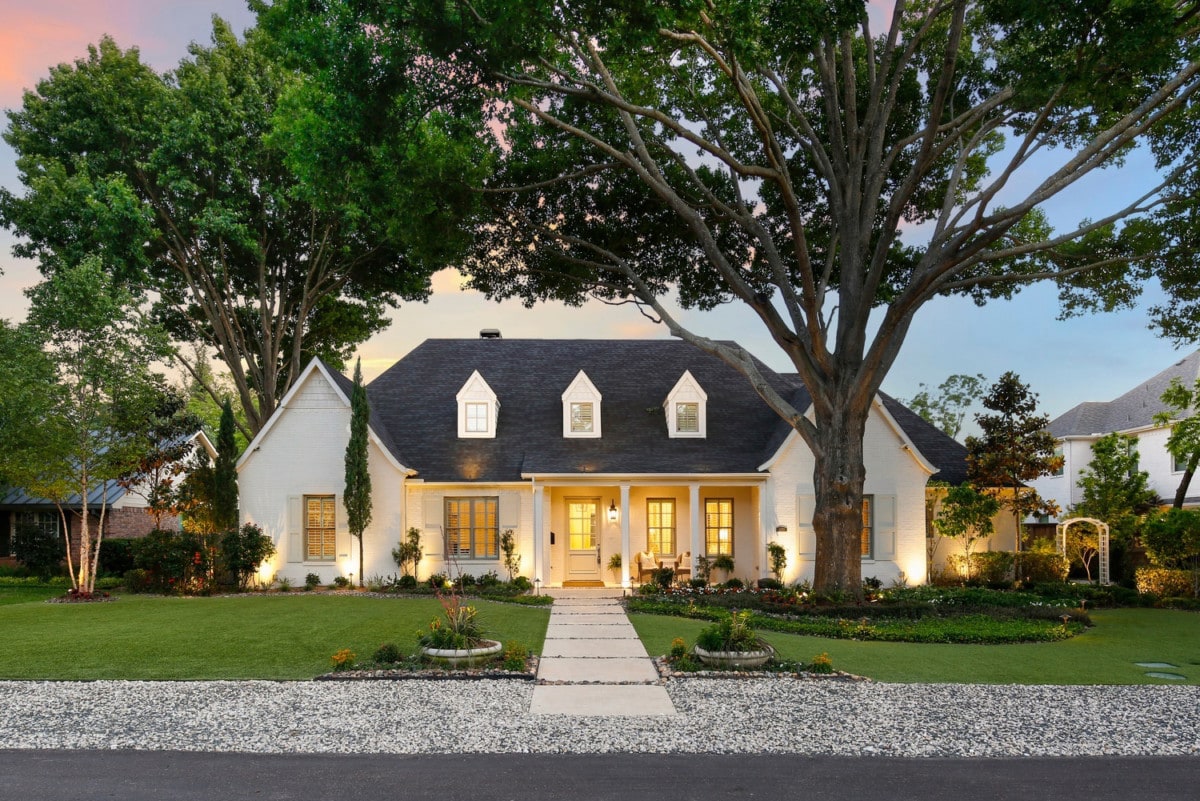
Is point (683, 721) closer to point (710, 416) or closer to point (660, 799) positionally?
point (660, 799)

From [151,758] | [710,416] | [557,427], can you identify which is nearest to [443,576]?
[557,427]

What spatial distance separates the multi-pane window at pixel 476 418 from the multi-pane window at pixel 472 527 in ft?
6.91

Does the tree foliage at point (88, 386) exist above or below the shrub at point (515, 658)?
above

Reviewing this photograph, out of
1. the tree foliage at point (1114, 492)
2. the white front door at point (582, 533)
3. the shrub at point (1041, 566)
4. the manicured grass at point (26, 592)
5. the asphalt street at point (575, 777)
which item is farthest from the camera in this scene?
the white front door at point (582, 533)

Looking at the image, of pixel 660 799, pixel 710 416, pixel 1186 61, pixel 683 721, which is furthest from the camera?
pixel 710 416

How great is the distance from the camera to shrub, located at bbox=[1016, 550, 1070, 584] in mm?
20953

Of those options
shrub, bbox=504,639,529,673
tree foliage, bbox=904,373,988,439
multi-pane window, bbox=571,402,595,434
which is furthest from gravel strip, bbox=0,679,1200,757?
tree foliage, bbox=904,373,988,439

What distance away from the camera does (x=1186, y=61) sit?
13867 mm

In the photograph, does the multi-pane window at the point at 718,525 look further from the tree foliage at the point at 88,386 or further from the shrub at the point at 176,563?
the tree foliage at the point at 88,386

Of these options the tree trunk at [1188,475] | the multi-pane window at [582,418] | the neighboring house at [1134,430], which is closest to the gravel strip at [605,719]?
the multi-pane window at [582,418]

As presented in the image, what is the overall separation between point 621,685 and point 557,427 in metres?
13.3

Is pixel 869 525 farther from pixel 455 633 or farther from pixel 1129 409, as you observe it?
pixel 1129 409

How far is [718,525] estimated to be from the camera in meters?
21.9

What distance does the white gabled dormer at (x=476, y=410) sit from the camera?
73.5 feet
